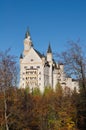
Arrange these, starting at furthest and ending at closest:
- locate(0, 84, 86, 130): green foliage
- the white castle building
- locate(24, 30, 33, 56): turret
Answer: locate(24, 30, 33, 56): turret < the white castle building < locate(0, 84, 86, 130): green foliage

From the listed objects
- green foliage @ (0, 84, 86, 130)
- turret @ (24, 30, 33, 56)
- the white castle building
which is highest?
turret @ (24, 30, 33, 56)

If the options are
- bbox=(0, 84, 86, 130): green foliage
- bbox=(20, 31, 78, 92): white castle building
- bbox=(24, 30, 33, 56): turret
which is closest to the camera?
bbox=(0, 84, 86, 130): green foliage

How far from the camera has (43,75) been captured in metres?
97.8

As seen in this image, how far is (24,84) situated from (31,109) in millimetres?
56045

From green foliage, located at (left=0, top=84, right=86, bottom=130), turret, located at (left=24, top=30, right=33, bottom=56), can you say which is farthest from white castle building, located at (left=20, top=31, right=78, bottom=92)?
green foliage, located at (left=0, top=84, right=86, bottom=130)

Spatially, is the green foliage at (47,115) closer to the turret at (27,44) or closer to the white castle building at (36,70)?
the white castle building at (36,70)

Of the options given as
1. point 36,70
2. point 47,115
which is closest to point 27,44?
point 36,70

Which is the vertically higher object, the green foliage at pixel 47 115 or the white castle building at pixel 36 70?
the white castle building at pixel 36 70

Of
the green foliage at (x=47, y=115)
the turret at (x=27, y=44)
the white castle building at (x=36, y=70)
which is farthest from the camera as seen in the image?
the turret at (x=27, y=44)

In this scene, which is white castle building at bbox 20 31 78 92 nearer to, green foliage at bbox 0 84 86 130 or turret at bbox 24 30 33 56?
turret at bbox 24 30 33 56

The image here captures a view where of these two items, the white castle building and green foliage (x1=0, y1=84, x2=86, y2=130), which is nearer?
green foliage (x1=0, y1=84, x2=86, y2=130)

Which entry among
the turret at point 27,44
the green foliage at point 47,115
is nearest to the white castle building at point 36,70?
the turret at point 27,44

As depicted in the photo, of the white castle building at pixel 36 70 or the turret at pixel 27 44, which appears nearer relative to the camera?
the white castle building at pixel 36 70

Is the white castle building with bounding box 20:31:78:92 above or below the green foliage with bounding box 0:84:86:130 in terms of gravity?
above
